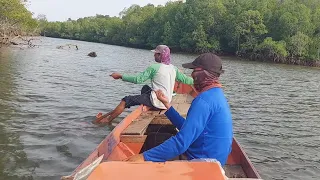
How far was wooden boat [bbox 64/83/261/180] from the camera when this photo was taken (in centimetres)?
336

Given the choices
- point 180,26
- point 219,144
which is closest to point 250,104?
point 219,144

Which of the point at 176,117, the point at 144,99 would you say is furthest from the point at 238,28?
the point at 176,117

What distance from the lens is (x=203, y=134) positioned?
3953 mm

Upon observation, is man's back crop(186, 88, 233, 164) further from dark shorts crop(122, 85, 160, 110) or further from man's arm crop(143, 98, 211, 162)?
dark shorts crop(122, 85, 160, 110)

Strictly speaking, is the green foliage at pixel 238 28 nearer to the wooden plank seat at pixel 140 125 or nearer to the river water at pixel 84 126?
the river water at pixel 84 126

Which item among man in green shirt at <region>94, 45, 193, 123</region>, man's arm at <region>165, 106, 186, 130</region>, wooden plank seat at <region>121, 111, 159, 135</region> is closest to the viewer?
man's arm at <region>165, 106, 186, 130</region>

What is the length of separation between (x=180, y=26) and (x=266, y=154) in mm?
76057

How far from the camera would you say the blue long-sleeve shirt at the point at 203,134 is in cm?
375

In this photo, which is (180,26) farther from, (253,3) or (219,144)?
(219,144)

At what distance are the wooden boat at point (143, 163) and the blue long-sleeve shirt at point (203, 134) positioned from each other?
0.34 meters

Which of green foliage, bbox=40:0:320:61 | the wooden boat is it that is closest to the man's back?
the wooden boat

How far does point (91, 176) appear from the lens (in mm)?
3324

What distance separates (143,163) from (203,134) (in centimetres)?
82

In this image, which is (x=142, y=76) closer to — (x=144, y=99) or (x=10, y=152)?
(x=144, y=99)
